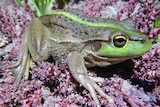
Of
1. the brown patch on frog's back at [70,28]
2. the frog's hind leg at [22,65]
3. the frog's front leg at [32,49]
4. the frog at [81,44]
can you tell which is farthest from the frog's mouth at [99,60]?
the frog's hind leg at [22,65]

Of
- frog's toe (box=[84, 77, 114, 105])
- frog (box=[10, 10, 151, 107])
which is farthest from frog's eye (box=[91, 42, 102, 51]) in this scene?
frog's toe (box=[84, 77, 114, 105])

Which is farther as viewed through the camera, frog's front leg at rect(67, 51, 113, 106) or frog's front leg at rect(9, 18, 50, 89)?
frog's front leg at rect(9, 18, 50, 89)

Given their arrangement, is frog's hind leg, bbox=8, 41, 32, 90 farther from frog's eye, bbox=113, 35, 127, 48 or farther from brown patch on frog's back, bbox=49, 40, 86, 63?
frog's eye, bbox=113, 35, 127, 48

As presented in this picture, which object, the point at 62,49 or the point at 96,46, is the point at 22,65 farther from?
the point at 96,46

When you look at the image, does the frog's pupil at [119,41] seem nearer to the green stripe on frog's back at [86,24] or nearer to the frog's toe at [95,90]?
Result: the green stripe on frog's back at [86,24]

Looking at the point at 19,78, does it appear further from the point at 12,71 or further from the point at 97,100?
the point at 97,100

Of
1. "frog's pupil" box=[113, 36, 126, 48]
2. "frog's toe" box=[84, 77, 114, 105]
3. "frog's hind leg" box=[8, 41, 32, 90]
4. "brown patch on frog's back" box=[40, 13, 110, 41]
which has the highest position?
"brown patch on frog's back" box=[40, 13, 110, 41]

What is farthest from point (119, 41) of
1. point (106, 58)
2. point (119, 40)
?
point (106, 58)

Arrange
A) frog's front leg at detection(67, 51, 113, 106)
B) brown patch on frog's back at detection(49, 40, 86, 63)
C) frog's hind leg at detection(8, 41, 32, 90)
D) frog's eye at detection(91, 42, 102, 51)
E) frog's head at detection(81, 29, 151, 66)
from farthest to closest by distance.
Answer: frog's hind leg at detection(8, 41, 32, 90), brown patch on frog's back at detection(49, 40, 86, 63), frog's eye at detection(91, 42, 102, 51), frog's front leg at detection(67, 51, 113, 106), frog's head at detection(81, 29, 151, 66)
